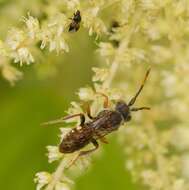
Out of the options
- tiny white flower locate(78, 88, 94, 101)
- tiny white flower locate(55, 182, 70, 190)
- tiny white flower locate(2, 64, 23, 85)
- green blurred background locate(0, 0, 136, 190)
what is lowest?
tiny white flower locate(55, 182, 70, 190)

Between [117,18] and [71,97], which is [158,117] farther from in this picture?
[117,18]

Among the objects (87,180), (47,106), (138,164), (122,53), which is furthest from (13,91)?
(122,53)

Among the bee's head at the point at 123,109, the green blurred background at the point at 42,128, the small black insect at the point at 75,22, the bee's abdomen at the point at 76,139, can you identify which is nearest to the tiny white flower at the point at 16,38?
the small black insect at the point at 75,22

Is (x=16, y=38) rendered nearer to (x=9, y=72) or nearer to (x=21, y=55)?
(x=21, y=55)

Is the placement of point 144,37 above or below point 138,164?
above

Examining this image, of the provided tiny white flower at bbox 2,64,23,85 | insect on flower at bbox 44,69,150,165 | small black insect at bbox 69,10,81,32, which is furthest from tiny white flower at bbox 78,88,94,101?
tiny white flower at bbox 2,64,23,85

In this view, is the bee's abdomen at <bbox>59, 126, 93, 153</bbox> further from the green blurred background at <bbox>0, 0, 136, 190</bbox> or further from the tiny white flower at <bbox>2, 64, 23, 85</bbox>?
the green blurred background at <bbox>0, 0, 136, 190</bbox>

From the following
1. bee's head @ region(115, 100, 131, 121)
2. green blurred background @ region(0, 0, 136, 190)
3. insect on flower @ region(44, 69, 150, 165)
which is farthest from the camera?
green blurred background @ region(0, 0, 136, 190)
